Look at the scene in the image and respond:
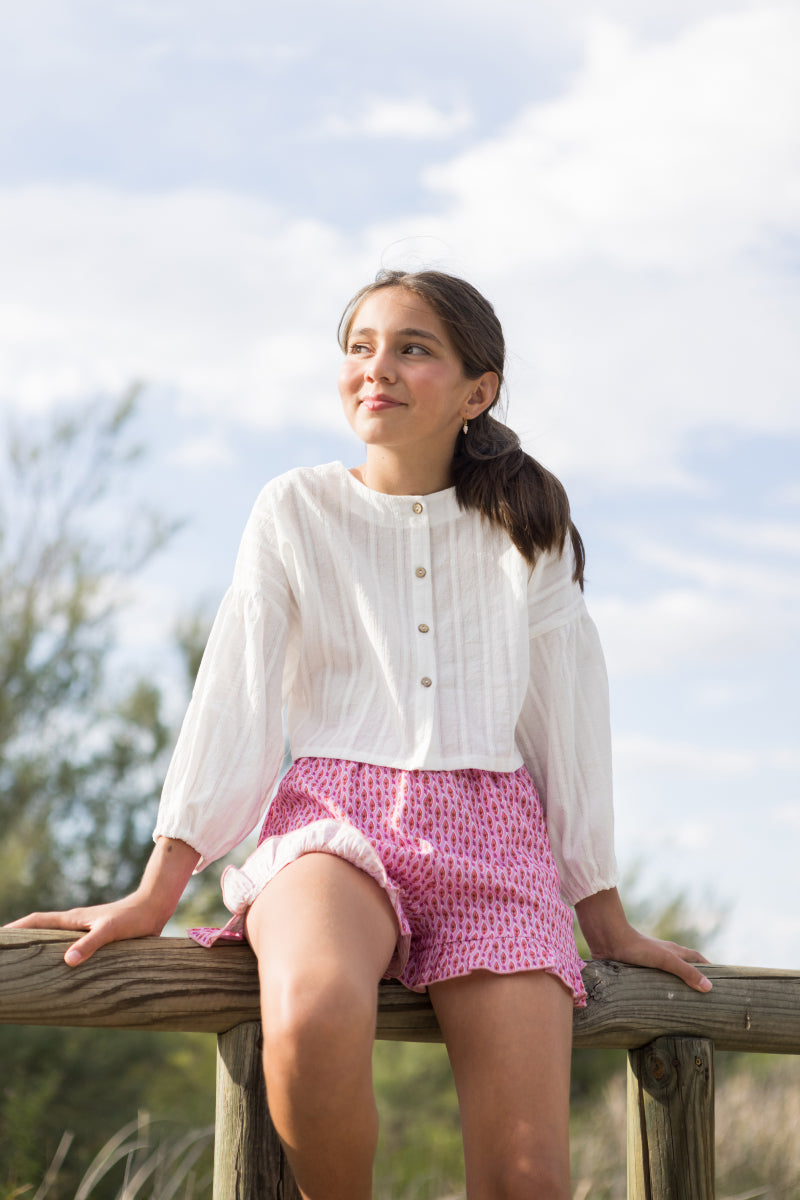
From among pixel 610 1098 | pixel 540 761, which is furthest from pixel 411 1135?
pixel 540 761

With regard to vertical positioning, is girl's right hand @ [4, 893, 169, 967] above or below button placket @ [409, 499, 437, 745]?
below

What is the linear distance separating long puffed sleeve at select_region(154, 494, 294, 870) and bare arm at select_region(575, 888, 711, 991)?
649 mm

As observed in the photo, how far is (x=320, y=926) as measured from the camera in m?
1.61

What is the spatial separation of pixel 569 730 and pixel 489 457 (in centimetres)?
55

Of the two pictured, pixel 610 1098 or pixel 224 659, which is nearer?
pixel 224 659

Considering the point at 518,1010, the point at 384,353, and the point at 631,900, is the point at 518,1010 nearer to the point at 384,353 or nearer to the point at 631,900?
the point at 384,353

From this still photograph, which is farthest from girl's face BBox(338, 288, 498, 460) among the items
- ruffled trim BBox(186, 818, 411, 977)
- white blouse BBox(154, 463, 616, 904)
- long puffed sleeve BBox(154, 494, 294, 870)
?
ruffled trim BBox(186, 818, 411, 977)

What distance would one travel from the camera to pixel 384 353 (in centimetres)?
214

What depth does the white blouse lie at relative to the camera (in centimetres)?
196

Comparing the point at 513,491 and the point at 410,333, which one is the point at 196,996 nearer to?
the point at 513,491

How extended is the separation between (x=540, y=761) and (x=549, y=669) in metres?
0.18

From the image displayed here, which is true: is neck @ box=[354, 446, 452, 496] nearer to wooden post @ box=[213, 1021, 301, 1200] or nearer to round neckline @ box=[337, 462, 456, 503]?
round neckline @ box=[337, 462, 456, 503]

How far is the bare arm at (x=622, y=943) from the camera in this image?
6.91 ft

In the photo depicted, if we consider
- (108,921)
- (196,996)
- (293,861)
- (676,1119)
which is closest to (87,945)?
(108,921)
